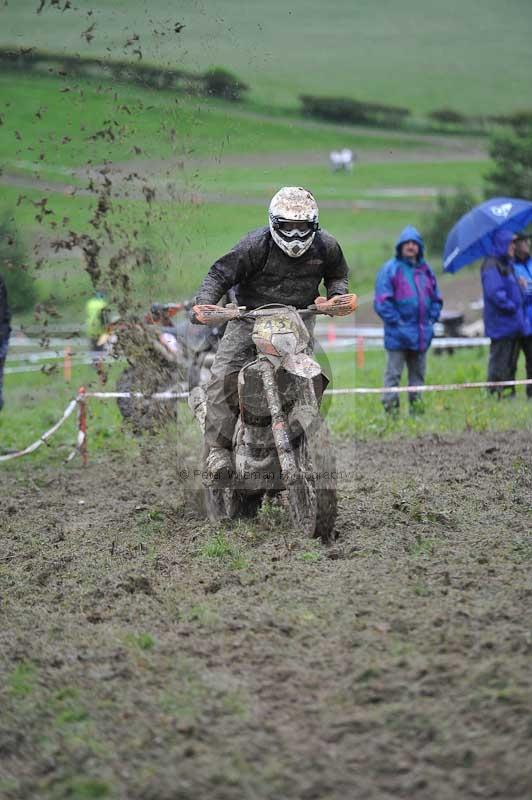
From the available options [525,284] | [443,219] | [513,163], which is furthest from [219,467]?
[443,219]

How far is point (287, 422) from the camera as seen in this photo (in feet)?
25.3

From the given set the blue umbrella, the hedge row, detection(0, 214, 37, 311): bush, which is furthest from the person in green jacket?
the blue umbrella

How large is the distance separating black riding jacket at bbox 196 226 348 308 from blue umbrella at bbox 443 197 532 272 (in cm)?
663

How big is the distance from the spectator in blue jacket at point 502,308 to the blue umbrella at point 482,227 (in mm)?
124

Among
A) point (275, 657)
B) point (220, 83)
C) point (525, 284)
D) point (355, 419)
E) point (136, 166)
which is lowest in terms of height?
point (275, 657)

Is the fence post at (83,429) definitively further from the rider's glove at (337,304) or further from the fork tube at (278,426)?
the rider's glove at (337,304)

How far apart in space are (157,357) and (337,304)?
4.35 metres

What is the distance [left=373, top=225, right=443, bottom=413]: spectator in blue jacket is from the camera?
13.9 metres

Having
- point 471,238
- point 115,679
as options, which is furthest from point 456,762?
point 471,238

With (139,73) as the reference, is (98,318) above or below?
below

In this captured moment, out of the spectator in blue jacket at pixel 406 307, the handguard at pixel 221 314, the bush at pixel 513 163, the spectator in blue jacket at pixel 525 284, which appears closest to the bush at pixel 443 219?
the bush at pixel 513 163

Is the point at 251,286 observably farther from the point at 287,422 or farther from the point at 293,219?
the point at 287,422

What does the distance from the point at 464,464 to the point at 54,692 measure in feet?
20.4

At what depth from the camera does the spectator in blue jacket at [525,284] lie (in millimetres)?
14328
